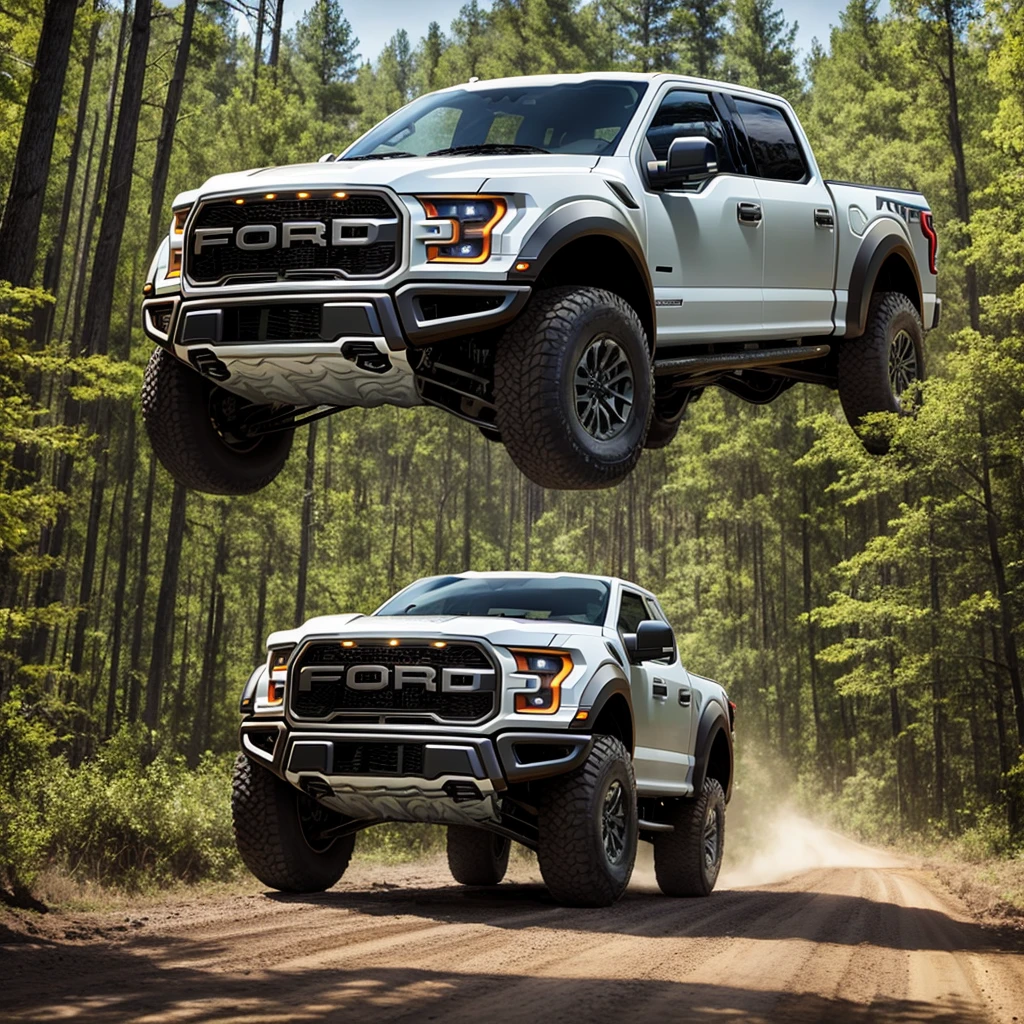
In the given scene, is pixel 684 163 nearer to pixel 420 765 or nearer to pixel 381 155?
pixel 381 155

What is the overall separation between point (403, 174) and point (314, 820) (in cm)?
600

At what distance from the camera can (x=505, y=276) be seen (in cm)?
464

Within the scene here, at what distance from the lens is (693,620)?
47.8 metres

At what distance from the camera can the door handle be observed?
20.0 feet

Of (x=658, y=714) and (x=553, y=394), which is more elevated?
(x=553, y=394)

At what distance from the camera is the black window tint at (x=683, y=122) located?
5.84m

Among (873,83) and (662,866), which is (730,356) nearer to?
(662,866)

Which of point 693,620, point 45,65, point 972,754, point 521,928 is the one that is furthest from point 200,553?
point 521,928

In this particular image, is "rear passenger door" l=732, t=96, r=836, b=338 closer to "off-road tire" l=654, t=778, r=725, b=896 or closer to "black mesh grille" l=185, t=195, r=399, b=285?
"black mesh grille" l=185, t=195, r=399, b=285

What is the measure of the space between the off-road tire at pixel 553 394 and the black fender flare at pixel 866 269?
256 centimetres

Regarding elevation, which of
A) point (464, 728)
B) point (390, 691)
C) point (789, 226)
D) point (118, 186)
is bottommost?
point (464, 728)

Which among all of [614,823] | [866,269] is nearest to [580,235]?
[866,269]

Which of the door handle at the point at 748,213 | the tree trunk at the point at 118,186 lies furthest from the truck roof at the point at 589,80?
the tree trunk at the point at 118,186

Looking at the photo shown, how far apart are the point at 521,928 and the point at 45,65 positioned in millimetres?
7660
